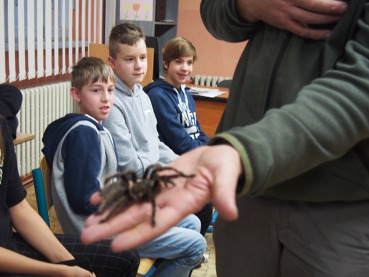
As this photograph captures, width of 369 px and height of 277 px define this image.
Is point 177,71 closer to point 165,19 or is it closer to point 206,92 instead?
point 206,92

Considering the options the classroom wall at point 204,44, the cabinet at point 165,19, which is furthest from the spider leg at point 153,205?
the classroom wall at point 204,44

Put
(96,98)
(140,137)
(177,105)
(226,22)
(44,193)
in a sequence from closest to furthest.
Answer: (226,22) → (44,193) → (96,98) → (140,137) → (177,105)

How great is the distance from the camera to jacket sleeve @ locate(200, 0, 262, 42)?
2.98 ft

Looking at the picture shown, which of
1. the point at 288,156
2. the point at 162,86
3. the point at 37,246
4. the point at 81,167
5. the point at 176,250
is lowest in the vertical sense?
the point at 176,250

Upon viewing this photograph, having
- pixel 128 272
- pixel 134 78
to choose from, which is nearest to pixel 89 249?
pixel 128 272

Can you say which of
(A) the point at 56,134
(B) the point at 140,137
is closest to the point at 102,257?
(A) the point at 56,134

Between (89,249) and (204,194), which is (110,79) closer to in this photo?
(89,249)

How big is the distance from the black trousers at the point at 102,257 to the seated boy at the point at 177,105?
0.72m

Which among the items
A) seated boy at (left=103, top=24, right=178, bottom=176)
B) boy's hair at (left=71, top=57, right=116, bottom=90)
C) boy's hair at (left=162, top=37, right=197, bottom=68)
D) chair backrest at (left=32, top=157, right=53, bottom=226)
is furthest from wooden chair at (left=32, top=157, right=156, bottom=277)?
boy's hair at (left=162, top=37, right=197, bottom=68)

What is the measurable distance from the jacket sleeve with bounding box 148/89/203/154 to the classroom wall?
3591 millimetres

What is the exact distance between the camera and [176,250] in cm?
168

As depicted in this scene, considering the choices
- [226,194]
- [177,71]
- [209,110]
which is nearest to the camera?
[226,194]

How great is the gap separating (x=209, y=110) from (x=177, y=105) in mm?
903

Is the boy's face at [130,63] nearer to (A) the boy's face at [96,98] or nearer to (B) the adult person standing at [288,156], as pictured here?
(A) the boy's face at [96,98]
